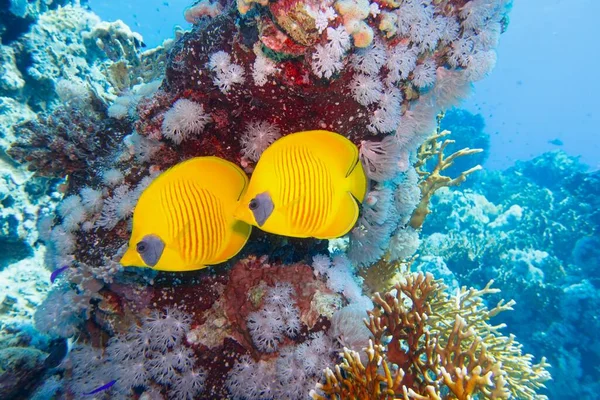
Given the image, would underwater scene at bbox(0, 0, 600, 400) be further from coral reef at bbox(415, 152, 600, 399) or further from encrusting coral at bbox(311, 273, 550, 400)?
coral reef at bbox(415, 152, 600, 399)

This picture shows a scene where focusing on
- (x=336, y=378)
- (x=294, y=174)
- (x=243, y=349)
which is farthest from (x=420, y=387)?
(x=294, y=174)

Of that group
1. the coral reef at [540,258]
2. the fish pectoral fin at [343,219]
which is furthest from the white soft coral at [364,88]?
the coral reef at [540,258]

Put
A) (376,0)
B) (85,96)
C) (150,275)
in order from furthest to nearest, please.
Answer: (85,96), (150,275), (376,0)

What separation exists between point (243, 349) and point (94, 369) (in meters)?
1.23

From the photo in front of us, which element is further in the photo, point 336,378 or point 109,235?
point 109,235

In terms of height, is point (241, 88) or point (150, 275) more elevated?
point (241, 88)

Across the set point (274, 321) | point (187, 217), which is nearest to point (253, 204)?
point (187, 217)

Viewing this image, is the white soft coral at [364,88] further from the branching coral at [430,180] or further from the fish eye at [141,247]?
the branching coral at [430,180]

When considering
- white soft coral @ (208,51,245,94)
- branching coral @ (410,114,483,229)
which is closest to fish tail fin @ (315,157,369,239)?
white soft coral @ (208,51,245,94)

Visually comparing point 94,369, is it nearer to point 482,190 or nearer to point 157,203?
point 157,203

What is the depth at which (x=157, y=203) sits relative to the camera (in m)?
1.54

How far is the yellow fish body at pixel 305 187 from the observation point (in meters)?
1.49

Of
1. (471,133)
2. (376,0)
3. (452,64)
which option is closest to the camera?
(376,0)

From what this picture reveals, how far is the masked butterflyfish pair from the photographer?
4.97ft
